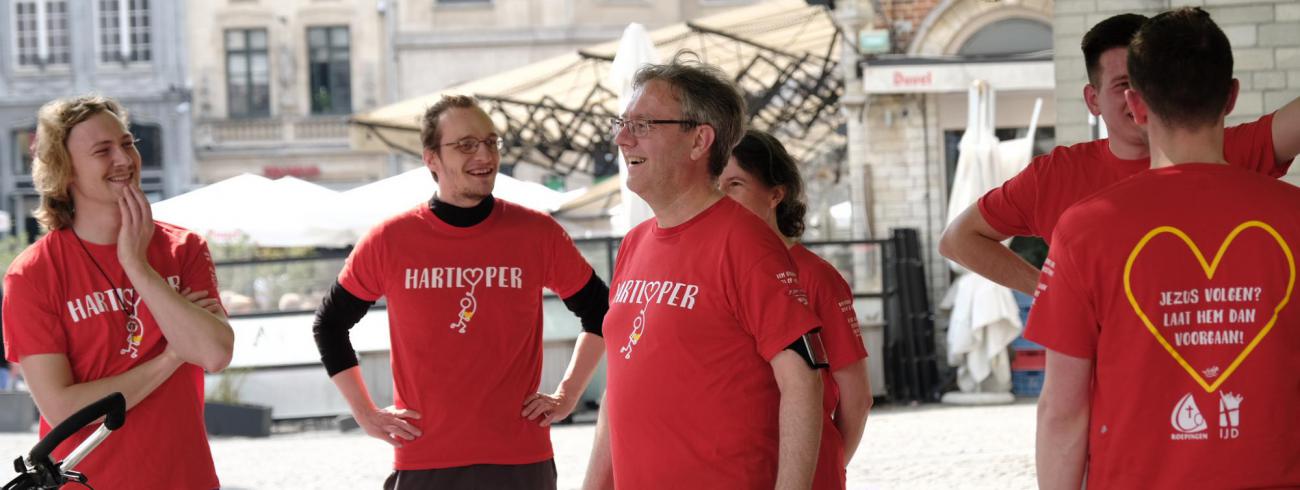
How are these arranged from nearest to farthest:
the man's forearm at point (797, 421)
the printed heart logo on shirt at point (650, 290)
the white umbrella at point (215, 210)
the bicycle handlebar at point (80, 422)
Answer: the bicycle handlebar at point (80, 422)
the man's forearm at point (797, 421)
the printed heart logo on shirt at point (650, 290)
the white umbrella at point (215, 210)

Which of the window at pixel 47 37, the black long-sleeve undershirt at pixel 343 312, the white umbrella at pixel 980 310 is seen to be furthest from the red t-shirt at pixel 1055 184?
the window at pixel 47 37

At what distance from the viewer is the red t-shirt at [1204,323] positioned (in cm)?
307

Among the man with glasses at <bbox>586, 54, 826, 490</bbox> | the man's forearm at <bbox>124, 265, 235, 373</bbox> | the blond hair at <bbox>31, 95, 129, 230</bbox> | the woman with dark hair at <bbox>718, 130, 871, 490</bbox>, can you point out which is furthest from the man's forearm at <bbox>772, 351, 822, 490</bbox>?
the blond hair at <bbox>31, 95, 129, 230</bbox>

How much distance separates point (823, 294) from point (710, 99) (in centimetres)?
58

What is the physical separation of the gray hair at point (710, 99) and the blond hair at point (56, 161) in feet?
5.14

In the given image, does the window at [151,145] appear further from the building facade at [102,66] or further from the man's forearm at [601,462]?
the man's forearm at [601,462]

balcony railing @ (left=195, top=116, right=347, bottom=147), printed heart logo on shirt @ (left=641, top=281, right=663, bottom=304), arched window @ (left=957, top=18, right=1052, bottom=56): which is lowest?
printed heart logo on shirt @ (left=641, top=281, right=663, bottom=304)

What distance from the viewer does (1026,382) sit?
16.3 meters

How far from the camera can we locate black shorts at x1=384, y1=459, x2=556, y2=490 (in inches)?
204

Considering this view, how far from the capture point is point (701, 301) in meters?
3.74

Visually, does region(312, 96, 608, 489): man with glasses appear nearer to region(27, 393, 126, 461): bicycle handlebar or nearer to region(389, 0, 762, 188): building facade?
region(27, 393, 126, 461): bicycle handlebar

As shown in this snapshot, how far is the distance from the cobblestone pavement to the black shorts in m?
5.36

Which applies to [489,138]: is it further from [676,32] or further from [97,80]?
[97,80]

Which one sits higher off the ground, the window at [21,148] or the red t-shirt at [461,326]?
the window at [21,148]
